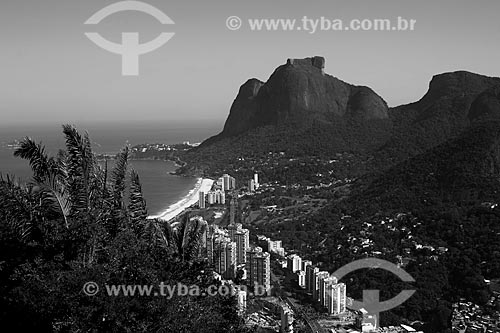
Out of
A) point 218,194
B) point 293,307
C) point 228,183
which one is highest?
point 228,183

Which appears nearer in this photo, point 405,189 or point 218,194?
point 405,189


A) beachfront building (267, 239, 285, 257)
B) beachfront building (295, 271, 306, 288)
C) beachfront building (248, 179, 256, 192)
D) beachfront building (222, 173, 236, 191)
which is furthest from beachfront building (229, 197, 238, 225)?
beachfront building (295, 271, 306, 288)

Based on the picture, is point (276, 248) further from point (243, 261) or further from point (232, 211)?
point (232, 211)

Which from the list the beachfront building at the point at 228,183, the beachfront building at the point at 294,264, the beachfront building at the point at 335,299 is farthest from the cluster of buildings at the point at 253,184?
the beachfront building at the point at 335,299

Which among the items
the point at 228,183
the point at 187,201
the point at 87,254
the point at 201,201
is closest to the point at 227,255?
the point at 201,201

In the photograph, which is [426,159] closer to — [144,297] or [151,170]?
[151,170]

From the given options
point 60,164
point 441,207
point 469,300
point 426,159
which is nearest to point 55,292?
point 60,164

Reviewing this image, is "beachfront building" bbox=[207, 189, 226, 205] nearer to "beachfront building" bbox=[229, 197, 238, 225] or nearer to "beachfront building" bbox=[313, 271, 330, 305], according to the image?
"beachfront building" bbox=[229, 197, 238, 225]
